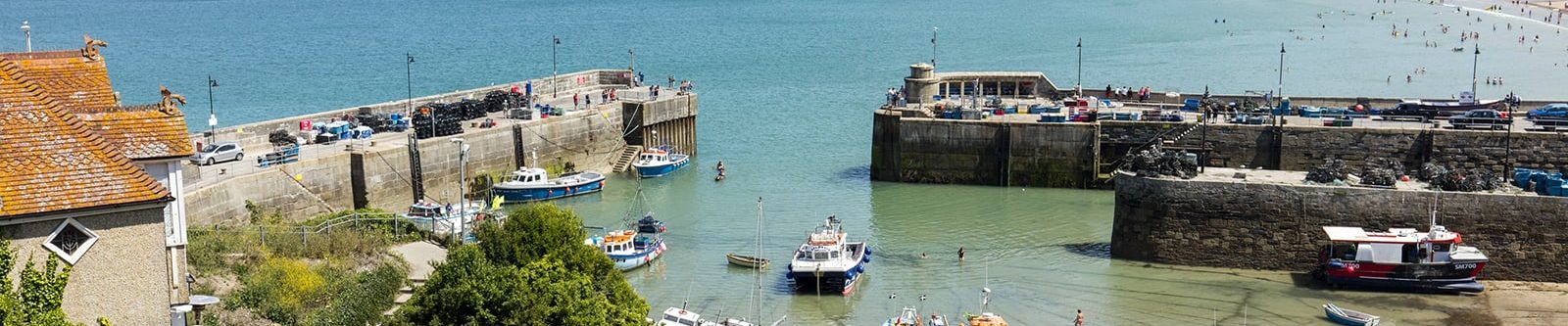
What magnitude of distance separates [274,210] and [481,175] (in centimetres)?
1189

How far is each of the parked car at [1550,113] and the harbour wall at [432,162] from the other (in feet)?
120

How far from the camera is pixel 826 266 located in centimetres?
4709

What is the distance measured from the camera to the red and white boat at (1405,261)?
4556cm

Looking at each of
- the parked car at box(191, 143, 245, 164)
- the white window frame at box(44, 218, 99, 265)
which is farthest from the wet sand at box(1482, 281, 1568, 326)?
the parked car at box(191, 143, 245, 164)

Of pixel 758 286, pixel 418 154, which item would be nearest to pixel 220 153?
pixel 418 154

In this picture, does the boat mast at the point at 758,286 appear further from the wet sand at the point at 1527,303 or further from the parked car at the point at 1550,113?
the parked car at the point at 1550,113

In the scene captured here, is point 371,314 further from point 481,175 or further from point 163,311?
point 481,175

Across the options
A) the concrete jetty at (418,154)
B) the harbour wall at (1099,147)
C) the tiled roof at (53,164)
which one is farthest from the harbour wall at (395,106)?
the tiled roof at (53,164)

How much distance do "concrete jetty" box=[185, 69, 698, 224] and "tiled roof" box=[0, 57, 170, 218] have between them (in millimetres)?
23568

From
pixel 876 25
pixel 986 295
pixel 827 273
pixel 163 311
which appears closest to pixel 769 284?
pixel 827 273

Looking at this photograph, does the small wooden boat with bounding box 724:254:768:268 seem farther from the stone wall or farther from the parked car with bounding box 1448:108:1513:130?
the parked car with bounding box 1448:108:1513:130

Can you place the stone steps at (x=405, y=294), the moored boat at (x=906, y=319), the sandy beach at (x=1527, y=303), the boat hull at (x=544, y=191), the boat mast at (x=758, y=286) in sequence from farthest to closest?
the boat hull at (x=544, y=191) < the boat mast at (x=758, y=286) < the sandy beach at (x=1527, y=303) < the moored boat at (x=906, y=319) < the stone steps at (x=405, y=294)

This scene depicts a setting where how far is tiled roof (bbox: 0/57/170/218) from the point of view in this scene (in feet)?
65.7

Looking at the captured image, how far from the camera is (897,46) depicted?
514 ft
